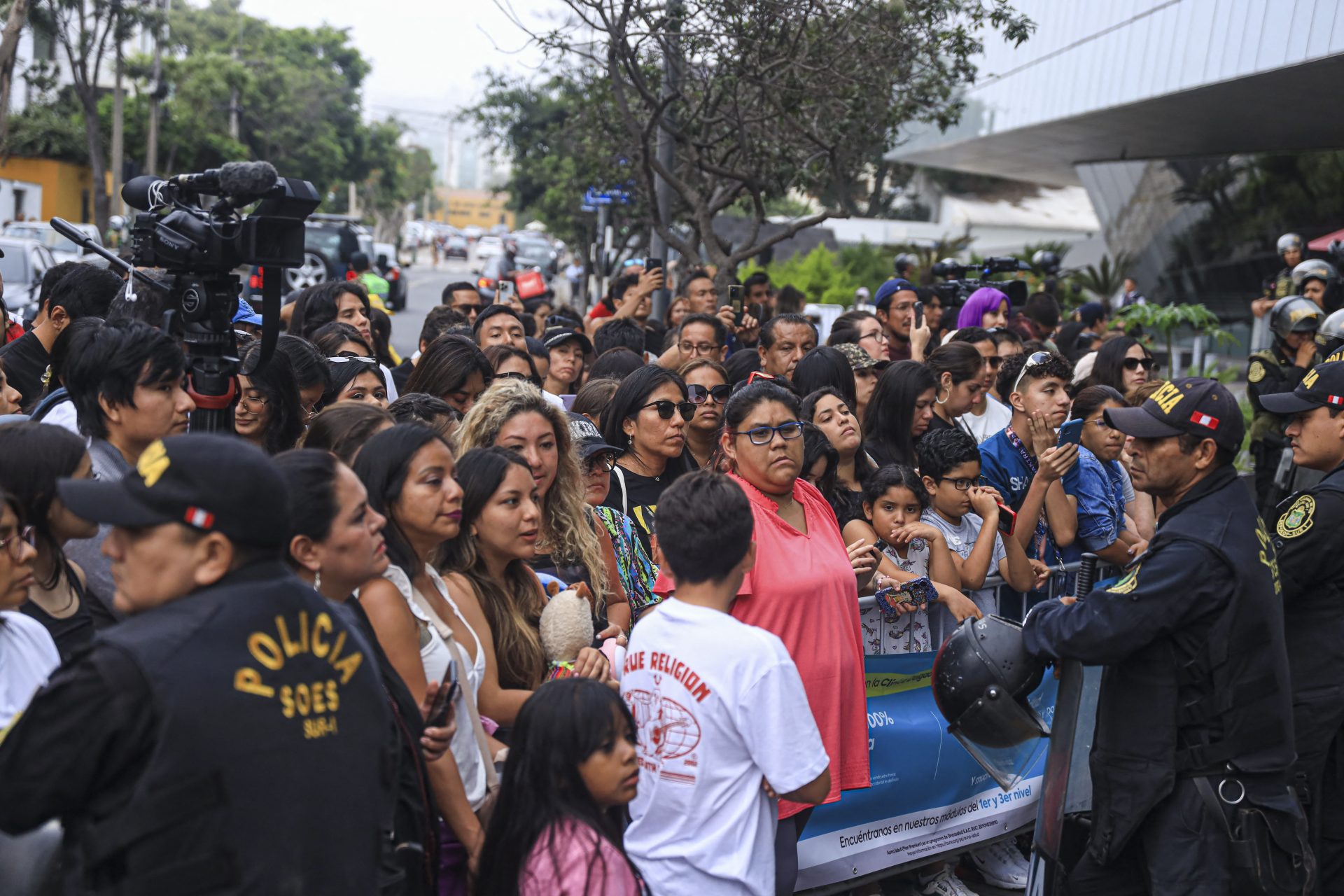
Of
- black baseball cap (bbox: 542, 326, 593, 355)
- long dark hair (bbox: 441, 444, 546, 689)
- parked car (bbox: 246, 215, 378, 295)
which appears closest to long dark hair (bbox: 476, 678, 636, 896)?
long dark hair (bbox: 441, 444, 546, 689)

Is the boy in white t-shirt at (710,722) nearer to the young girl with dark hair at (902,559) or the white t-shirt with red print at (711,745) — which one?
the white t-shirt with red print at (711,745)

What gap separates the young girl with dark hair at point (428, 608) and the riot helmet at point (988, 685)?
1.55m

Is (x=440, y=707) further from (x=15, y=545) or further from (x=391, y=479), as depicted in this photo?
(x=15, y=545)

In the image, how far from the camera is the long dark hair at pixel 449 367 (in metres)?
5.94

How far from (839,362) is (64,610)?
4.27 m

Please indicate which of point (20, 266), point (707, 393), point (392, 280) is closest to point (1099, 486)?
point (707, 393)

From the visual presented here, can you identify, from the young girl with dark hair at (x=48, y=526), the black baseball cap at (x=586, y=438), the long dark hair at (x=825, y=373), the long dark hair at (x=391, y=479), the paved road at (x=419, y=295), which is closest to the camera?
the young girl with dark hair at (x=48, y=526)

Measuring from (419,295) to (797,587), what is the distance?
1525 inches

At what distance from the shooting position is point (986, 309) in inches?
378

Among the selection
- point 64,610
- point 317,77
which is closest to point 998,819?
point 64,610

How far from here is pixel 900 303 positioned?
960cm

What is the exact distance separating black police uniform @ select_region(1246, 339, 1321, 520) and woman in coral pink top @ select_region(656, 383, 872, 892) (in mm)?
5726

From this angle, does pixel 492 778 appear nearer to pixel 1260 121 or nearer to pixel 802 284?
pixel 802 284

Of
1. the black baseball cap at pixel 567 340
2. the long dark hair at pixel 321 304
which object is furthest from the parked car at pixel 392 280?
the black baseball cap at pixel 567 340
